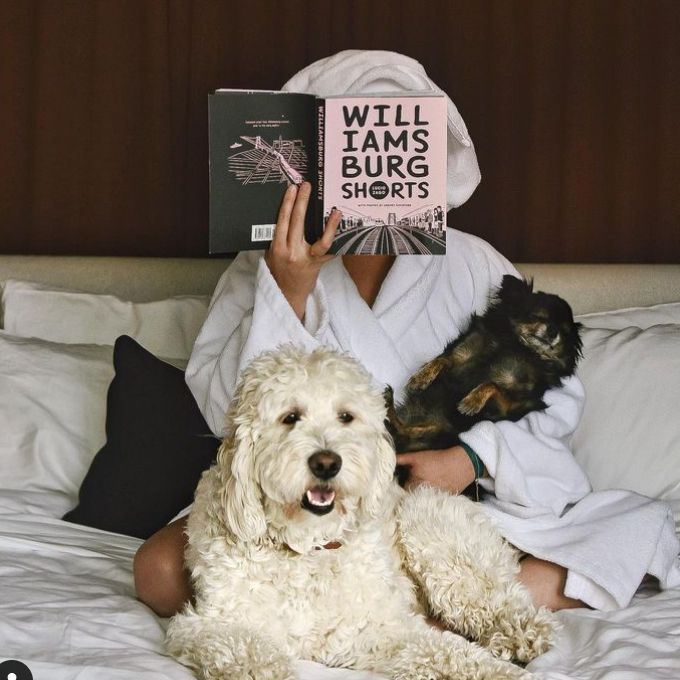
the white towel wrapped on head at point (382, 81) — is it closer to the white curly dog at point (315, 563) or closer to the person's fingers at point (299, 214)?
the person's fingers at point (299, 214)

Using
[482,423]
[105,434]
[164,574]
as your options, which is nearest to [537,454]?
[482,423]

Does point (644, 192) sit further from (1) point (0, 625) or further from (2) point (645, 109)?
(1) point (0, 625)

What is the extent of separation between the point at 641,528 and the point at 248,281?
1278 millimetres

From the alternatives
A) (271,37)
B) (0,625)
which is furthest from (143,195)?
(0,625)

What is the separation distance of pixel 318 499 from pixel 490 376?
0.79 meters

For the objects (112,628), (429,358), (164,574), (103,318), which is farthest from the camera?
(103,318)

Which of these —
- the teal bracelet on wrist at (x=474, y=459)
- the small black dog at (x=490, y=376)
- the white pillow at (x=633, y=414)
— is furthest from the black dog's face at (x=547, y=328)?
the white pillow at (x=633, y=414)

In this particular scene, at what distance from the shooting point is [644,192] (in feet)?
12.4

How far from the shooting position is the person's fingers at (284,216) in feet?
7.85

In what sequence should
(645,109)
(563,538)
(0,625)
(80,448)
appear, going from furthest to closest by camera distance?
(645,109) → (80,448) → (563,538) → (0,625)

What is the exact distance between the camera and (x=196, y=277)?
365cm

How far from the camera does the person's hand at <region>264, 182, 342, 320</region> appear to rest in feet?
7.82

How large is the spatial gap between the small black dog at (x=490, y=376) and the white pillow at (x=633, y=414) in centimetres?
44

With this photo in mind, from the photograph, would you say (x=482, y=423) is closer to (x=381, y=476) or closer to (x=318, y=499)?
(x=381, y=476)
